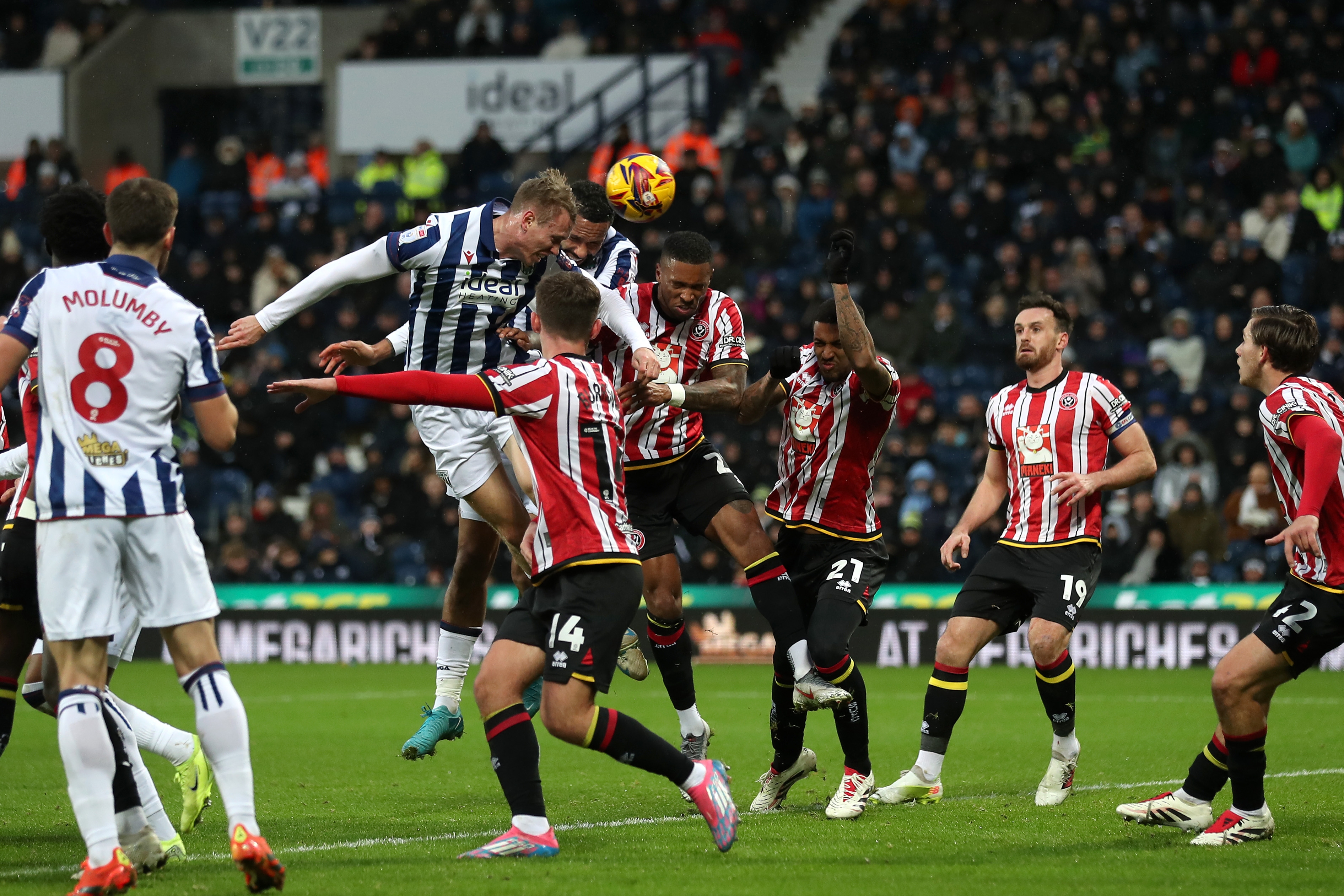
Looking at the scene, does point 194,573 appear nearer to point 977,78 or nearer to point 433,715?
point 433,715

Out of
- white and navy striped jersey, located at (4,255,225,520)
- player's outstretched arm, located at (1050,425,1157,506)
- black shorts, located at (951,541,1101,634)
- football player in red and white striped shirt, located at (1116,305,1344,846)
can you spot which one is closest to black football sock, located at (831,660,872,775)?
black shorts, located at (951,541,1101,634)

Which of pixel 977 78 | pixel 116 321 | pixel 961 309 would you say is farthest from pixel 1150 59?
pixel 116 321

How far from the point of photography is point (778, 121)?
22.2m

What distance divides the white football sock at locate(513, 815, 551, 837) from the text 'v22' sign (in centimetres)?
2132

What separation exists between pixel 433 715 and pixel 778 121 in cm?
1542

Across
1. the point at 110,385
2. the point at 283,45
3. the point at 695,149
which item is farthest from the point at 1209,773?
the point at 283,45

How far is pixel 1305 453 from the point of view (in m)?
6.65

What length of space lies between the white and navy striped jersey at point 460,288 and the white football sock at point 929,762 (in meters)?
2.91

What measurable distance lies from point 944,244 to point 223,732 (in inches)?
616

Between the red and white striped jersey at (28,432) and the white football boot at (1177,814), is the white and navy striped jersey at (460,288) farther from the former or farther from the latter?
the white football boot at (1177,814)

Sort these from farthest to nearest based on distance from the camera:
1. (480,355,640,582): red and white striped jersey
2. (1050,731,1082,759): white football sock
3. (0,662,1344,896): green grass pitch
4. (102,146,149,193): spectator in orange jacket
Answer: (102,146,149,193): spectator in orange jacket → (1050,731,1082,759): white football sock → (480,355,640,582): red and white striped jersey → (0,662,1344,896): green grass pitch

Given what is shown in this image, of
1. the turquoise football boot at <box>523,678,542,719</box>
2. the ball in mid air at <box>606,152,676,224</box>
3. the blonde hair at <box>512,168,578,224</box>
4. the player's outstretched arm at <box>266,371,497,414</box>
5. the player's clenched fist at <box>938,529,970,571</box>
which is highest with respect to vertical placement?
the ball in mid air at <box>606,152,676,224</box>

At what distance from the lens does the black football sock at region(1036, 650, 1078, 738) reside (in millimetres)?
8211

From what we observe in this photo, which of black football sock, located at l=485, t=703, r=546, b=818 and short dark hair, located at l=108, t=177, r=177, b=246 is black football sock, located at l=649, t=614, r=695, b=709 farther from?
short dark hair, located at l=108, t=177, r=177, b=246
